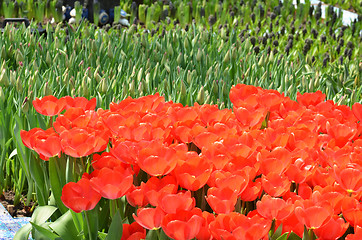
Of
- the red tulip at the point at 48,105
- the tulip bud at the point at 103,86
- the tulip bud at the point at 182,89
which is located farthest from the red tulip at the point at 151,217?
the tulip bud at the point at 103,86

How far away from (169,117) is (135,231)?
1.81 ft

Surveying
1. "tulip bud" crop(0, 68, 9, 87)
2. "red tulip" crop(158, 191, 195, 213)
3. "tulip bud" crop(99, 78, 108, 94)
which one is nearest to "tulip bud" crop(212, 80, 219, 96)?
"tulip bud" crop(99, 78, 108, 94)

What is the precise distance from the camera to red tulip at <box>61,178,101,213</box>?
132 centimetres

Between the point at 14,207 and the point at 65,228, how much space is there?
105cm

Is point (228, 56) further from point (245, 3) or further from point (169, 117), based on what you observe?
point (245, 3)

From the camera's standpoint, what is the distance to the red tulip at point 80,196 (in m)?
1.32

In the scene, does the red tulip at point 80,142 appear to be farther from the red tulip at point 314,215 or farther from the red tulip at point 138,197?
the red tulip at point 314,215

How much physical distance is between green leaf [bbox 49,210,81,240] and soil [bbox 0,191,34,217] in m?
0.95

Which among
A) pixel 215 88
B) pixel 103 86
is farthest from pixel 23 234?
pixel 215 88

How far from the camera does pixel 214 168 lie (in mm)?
1484

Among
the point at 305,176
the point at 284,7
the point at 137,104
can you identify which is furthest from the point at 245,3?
the point at 305,176

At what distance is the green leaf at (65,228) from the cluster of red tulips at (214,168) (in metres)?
0.16

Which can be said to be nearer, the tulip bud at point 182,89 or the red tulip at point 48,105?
the red tulip at point 48,105

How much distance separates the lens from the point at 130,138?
1.63m
